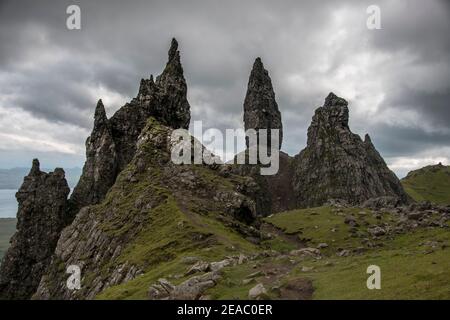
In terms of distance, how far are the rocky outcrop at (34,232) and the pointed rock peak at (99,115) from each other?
24024 mm

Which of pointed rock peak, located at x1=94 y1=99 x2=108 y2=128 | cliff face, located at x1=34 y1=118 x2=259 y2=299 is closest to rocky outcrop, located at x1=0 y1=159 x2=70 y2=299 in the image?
pointed rock peak, located at x1=94 y1=99 x2=108 y2=128

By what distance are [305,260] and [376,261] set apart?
996cm

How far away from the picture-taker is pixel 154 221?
270 feet

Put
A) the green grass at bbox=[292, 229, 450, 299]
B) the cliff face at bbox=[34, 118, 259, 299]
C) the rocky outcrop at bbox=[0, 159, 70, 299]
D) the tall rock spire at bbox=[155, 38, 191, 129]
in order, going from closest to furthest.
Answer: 1. the green grass at bbox=[292, 229, 450, 299]
2. the cliff face at bbox=[34, 118, 259, 299]
3. the rocky outcrop at bbox=[0, 159, 70, 299]
4. the tall rock spire at bbox=[155, 38, 191, 129]

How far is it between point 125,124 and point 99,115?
1071 cm

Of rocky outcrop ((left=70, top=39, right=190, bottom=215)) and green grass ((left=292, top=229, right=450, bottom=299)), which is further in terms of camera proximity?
rocky outcrop ((left=70, top=39, right=190, bottom=215))

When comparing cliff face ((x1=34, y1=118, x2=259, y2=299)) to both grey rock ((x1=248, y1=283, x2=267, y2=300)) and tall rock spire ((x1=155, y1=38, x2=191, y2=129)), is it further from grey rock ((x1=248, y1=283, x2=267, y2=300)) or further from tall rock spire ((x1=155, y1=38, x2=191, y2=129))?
tall rock spire ((x1=155, y1=38, x2=191, y2=129))

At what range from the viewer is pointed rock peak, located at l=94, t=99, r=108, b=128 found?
533 feet

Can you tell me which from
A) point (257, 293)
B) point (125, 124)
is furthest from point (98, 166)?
point (257, 293)

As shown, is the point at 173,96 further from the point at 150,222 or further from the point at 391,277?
the point at 391,277

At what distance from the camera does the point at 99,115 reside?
16325cm

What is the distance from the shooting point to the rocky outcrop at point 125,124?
150125mm
